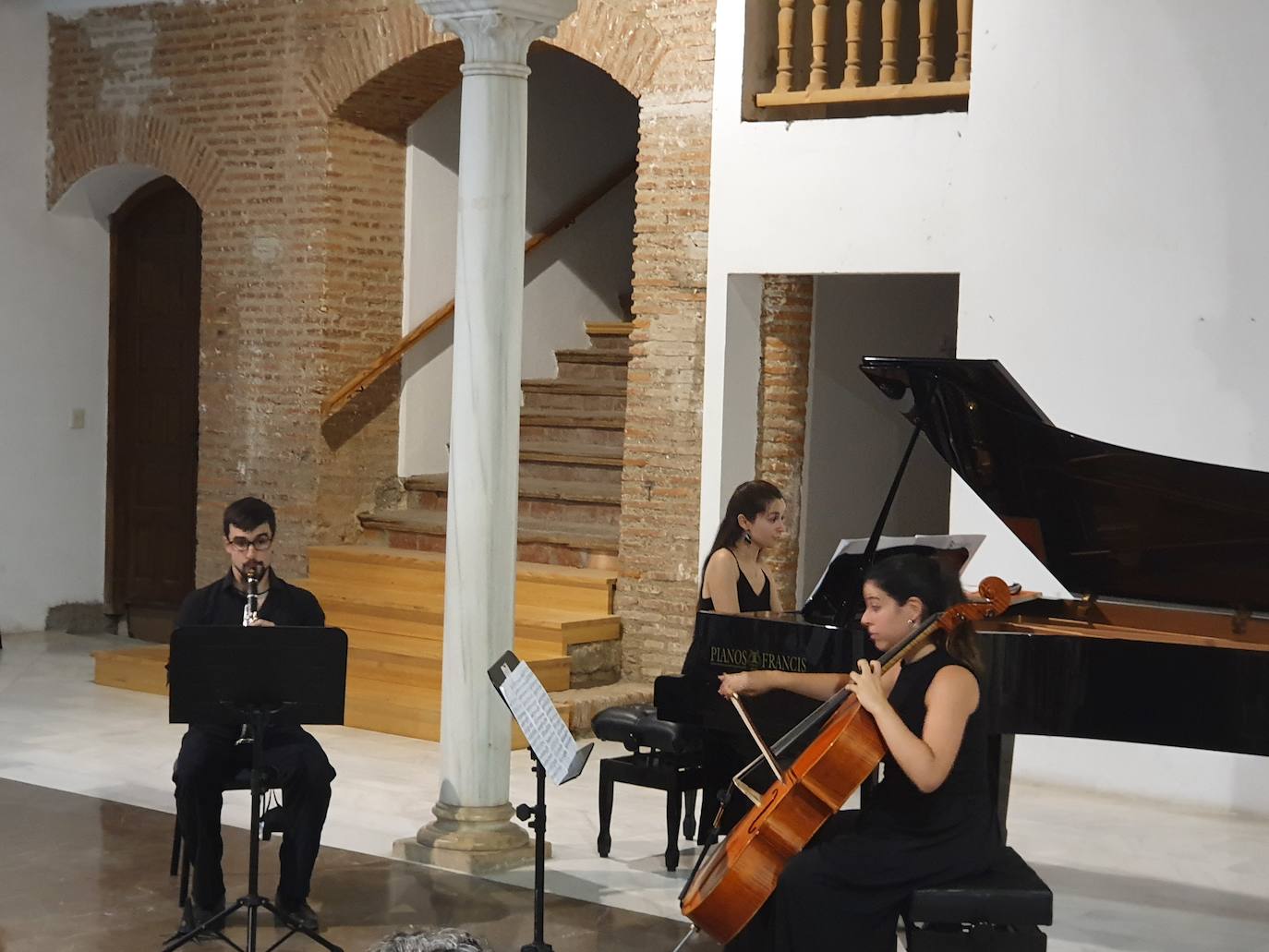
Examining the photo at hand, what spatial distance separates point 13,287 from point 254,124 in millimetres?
2199

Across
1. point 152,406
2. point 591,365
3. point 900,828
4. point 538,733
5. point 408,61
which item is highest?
point 408,61

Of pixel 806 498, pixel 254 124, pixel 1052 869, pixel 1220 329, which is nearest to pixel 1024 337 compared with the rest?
pixel 1220 329

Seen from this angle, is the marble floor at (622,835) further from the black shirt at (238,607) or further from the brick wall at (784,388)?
the brick wall at (784,388)

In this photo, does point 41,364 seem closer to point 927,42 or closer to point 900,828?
point 927,42

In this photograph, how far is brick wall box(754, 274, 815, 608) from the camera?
9.40m

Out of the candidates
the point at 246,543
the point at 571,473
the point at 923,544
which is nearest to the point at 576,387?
the point at 571,473

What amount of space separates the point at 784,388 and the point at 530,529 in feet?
6.21

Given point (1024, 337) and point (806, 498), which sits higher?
point (1024, 337)

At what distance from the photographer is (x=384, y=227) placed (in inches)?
439

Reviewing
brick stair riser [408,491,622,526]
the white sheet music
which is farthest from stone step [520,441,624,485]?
the white sheet music

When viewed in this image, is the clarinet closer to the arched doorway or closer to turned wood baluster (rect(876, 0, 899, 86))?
turned wood baluster (rect(876, 0, 899, 86))

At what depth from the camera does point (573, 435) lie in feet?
36.7

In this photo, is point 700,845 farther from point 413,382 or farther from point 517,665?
point 413,382

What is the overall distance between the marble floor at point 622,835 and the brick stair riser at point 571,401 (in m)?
3.12
